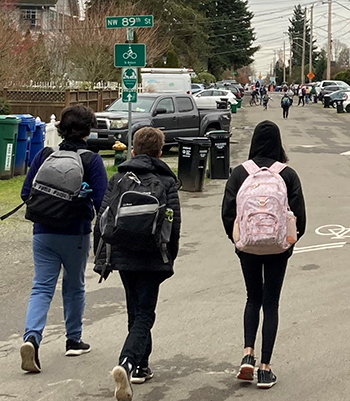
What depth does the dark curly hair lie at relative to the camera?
545 centimetres

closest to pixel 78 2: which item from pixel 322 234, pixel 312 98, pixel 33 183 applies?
pixel 312 98

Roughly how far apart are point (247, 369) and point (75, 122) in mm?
2071

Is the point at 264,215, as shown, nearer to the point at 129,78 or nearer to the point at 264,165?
the point at 264,165

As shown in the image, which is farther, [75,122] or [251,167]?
[75,122]

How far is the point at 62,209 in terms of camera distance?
5281mm

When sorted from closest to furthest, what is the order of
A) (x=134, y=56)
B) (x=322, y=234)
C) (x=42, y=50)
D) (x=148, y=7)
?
(x=322, y=234) → (x=134, y=56) → (x=42, y=50) → (x=148, y=7)

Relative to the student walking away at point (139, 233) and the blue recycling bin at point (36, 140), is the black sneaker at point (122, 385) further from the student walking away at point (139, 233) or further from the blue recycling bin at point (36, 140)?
the blue recycling bin at point (36, 140)

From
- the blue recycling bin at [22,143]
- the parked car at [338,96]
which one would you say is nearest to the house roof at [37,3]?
the parked car at [338,96]

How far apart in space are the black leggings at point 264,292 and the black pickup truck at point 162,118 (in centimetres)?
1559

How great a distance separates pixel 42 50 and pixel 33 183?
3097cm

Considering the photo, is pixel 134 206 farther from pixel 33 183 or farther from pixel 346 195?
pixel 346 195

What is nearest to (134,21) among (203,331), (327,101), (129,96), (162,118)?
(129,96)

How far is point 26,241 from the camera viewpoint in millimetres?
10328

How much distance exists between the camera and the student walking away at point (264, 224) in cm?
484
